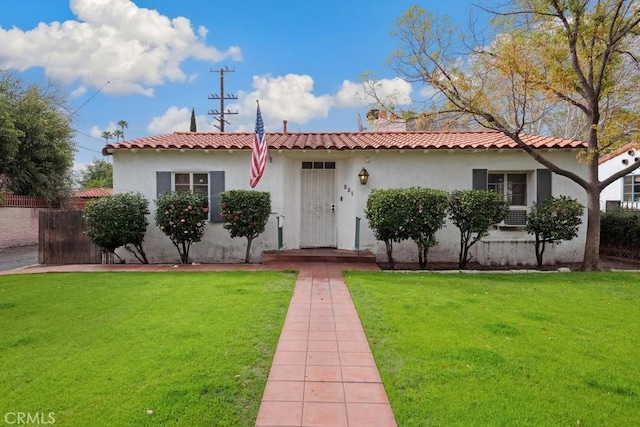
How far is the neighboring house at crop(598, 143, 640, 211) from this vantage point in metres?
15.8

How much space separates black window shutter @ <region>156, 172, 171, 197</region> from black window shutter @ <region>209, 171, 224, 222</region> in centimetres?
114

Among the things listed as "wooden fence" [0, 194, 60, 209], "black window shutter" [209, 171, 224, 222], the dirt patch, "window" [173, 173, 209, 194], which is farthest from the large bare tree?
"wooden fence" [0, 194, 60, 209]

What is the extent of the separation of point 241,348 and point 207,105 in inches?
1089

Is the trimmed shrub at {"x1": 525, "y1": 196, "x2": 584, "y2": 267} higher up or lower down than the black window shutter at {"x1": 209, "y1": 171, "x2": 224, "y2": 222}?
lower down

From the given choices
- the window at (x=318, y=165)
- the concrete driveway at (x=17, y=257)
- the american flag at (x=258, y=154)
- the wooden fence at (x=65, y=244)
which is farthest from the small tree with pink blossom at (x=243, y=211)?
the concrete driveway at (x=17, y=257)

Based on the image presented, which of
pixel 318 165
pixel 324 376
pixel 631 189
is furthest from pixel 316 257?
pixel 631 189

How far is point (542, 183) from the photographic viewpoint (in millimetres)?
10188

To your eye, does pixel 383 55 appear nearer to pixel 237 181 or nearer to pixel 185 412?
pixel 237 181

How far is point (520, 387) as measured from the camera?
10.6 feet

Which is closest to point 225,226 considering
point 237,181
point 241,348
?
point 237,181

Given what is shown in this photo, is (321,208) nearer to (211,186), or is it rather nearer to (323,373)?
(211,186)

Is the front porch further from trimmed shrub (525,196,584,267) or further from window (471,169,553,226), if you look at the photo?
trimmed shrub (525,196,584,267)

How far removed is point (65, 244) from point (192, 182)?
3.88 m

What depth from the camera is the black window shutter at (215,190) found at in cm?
1038
